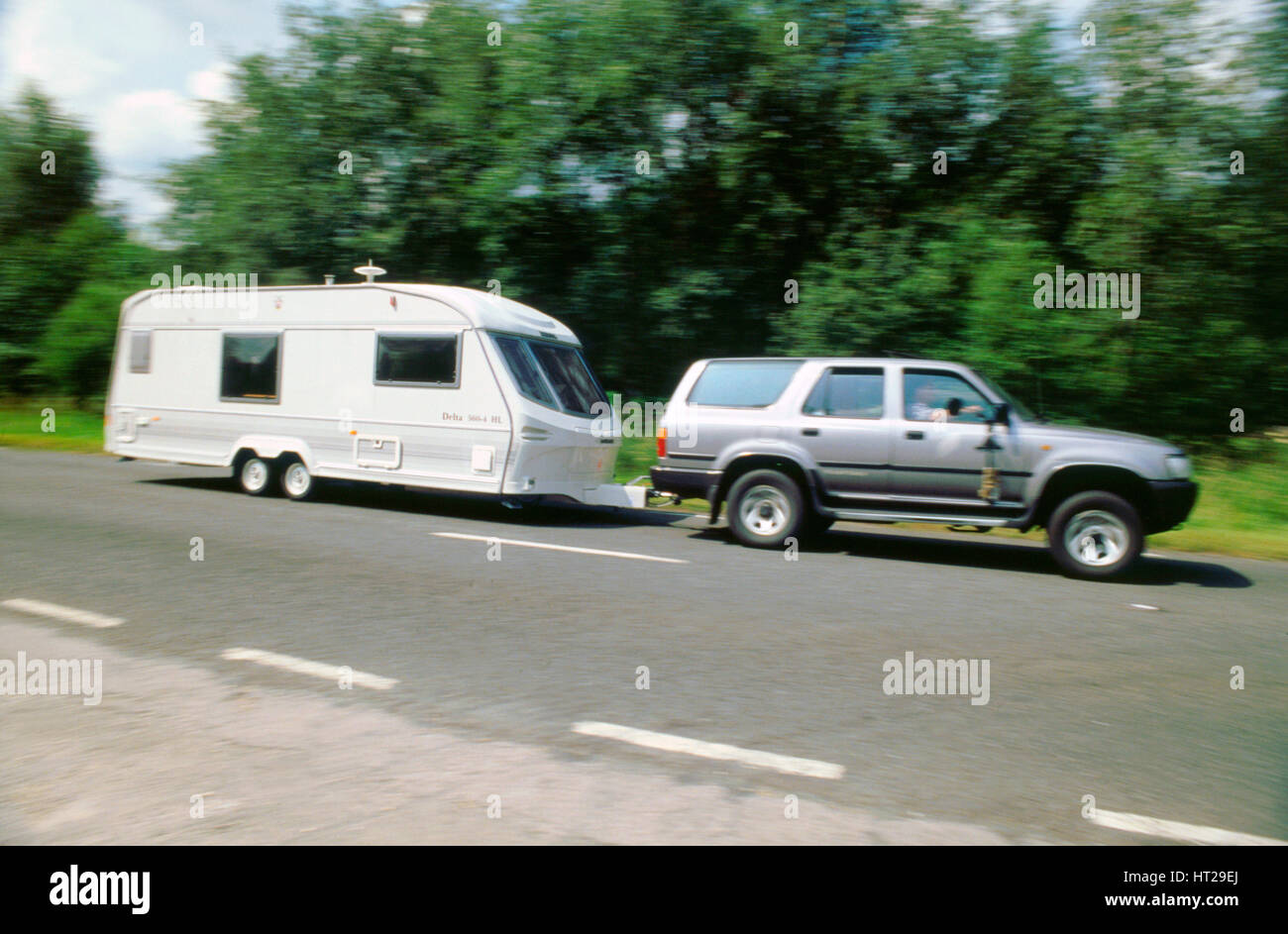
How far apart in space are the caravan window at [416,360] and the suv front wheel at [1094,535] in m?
7.00

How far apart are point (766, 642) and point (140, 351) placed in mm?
12154

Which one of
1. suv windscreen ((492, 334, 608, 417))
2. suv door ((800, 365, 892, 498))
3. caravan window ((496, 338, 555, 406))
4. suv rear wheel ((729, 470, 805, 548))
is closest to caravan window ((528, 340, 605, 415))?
suv windscreen ((492, 334, 608, 417))

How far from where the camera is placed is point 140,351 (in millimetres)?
15016

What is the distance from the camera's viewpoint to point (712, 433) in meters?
11.0

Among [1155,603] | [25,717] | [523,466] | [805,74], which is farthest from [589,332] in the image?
→ [25,717]

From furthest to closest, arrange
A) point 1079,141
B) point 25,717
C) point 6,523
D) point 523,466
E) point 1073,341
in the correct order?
point 1079,141, point 1073,341, point 523,466, point 6,523, point 25,717

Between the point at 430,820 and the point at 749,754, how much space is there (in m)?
1.49

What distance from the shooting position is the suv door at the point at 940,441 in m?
9.92

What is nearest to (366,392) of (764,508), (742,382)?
(742,382)

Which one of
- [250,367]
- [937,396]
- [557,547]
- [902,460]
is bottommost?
[557,547]

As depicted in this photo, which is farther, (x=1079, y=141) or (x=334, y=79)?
(x=334, y=79)

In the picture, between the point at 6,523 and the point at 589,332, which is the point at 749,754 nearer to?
the point at 6,523

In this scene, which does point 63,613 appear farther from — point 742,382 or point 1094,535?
point 1094,535

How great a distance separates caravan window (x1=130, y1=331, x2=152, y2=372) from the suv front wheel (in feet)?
41.3
